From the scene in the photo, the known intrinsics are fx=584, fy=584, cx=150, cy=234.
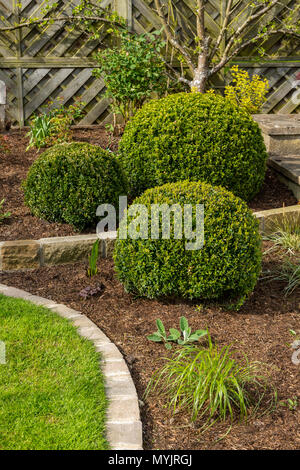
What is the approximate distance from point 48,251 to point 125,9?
4.53 m

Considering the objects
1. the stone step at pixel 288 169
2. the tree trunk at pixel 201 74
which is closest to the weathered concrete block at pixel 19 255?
the stone step at pixel 288 169

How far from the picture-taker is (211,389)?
2871mm

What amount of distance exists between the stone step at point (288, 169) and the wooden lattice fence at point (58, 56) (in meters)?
2.64

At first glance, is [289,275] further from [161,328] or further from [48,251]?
[48,251]

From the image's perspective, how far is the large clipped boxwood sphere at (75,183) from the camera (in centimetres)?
496

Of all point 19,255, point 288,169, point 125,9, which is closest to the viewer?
point 19,255

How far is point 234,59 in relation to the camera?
8375mm

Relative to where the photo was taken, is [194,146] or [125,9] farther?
[125,9]

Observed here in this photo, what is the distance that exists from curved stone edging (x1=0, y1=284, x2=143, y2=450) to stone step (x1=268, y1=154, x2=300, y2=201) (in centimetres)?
296

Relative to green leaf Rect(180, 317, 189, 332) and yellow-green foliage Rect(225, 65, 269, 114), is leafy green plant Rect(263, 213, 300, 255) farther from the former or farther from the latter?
A: yellow-green foliage Rect(225, 65, 269, 114)

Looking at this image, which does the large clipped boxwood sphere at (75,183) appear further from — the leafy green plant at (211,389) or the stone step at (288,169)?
the leafy green plant at (211,389)

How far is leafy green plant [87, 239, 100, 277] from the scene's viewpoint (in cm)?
434

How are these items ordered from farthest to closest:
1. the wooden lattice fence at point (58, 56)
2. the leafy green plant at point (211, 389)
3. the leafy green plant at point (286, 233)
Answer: the wooden lattice fence at point (58, 56), the leafy green plant at point (286, 233), the leafy green plant at point (211, 389)

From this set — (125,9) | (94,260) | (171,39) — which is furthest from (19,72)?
(94,260)
